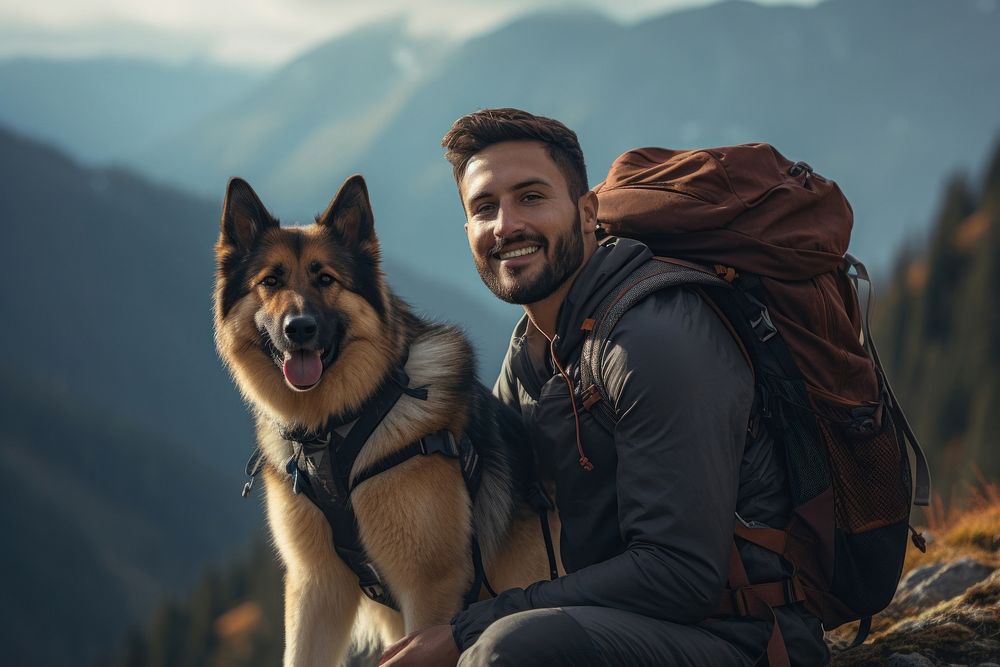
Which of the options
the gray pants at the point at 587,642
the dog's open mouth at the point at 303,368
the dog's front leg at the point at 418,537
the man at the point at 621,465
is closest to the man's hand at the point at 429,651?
the man at the point at 621,465

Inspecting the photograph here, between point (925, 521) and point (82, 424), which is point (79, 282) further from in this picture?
point (925, 521)

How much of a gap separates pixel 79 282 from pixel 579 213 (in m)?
211

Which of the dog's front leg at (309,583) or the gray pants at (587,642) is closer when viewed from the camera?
the gray pants at (587,642)

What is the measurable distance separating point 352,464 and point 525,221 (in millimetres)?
1518

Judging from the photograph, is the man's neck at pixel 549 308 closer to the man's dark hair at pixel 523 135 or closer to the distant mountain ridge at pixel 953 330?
the man's dark hair at pixel 523 135

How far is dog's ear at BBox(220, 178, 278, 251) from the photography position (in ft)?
15.4

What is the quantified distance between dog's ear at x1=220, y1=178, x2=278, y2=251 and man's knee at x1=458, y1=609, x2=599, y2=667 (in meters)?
2.62

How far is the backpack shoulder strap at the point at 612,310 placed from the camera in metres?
3.52

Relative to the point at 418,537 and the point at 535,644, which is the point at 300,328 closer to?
the point at 418,537

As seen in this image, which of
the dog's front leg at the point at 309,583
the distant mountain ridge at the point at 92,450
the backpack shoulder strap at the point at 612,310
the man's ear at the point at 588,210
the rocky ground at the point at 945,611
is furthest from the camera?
the distant mountain ridge at the point at 92,450

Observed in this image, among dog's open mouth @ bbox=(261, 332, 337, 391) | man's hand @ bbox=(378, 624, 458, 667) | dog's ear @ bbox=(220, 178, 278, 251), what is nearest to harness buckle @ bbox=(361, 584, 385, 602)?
man's hand @ bbox=(378, 624, 458, 667)

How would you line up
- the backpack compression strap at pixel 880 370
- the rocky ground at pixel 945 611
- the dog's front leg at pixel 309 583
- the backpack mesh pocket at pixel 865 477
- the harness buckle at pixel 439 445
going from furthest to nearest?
the dog's front leg at pixel 309 583
the harness buckle at pixel 439 445
the rocky ground at pixel 945 611
the backpack compression strap at pixel 880 370
the backpack mesh pocket at pixel 865 477

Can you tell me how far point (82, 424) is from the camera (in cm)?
14100

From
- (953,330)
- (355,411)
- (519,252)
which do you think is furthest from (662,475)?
(953,330)
